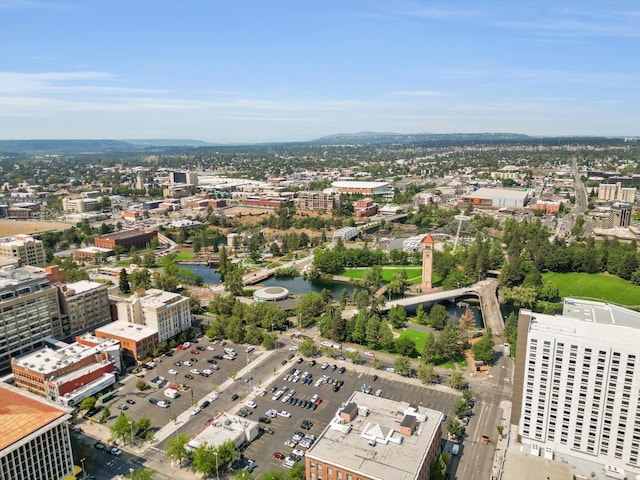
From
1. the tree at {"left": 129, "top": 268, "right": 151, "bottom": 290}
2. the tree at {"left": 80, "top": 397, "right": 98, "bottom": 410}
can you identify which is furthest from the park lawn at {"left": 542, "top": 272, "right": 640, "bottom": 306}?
the tree at {"left": 80, "top": 397, "right": 98, "bottom": 410}

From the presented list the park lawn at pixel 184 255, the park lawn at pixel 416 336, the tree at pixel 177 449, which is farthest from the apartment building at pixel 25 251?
the park lawn at pixel 416 336

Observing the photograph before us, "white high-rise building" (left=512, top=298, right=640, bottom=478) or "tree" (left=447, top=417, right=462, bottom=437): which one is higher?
"white high-rise building" (left=512, top=298, right=640, bottom=478)

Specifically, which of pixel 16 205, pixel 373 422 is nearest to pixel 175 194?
pixel 16 205

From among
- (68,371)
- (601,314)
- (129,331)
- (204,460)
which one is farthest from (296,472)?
(129,331)

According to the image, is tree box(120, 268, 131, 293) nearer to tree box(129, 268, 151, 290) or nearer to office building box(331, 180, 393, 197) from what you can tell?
tree box(129, 268, 151, 290)

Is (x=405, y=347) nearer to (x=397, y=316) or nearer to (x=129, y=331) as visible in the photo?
(x=397, y=316)
